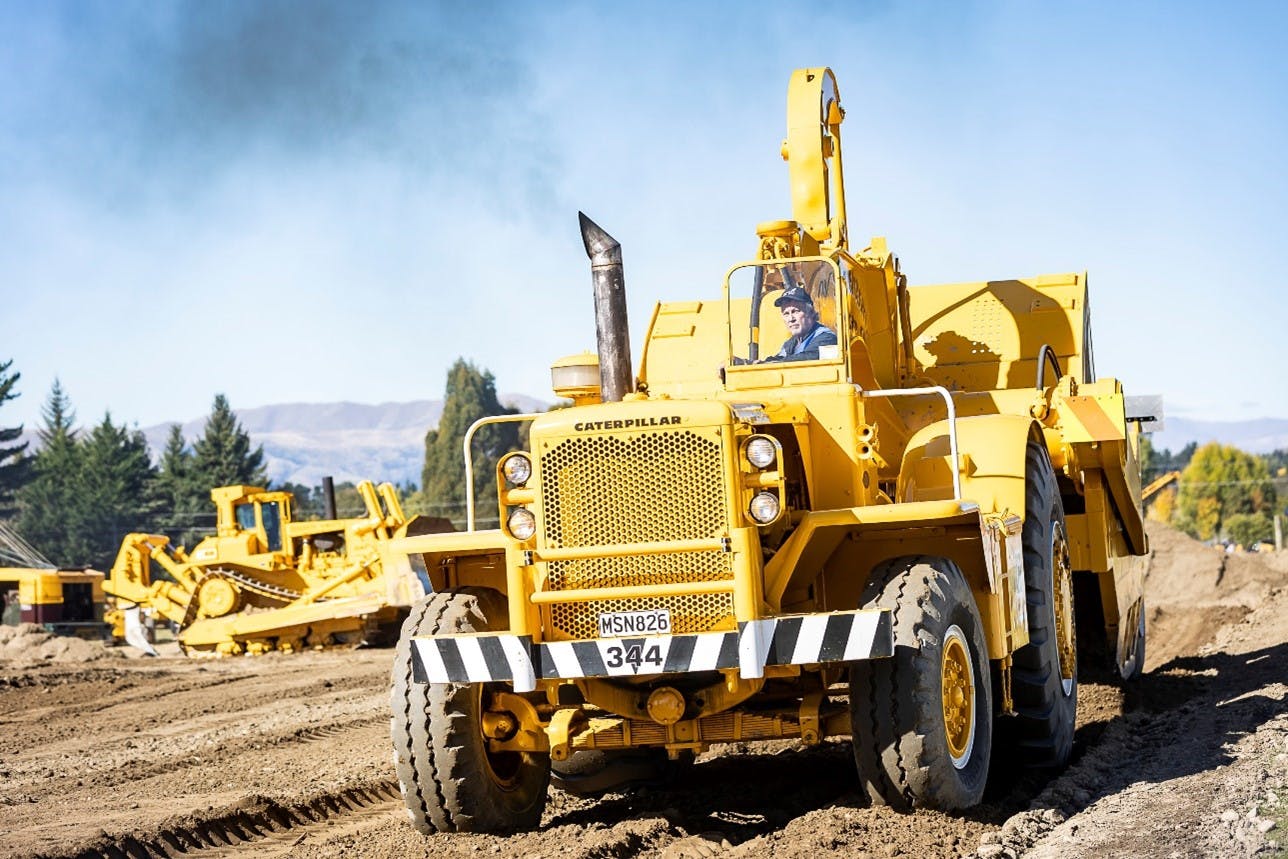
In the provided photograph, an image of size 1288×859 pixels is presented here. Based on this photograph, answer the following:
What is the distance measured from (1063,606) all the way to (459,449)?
72551 millimetres

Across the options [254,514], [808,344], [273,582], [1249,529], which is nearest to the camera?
[808,344]

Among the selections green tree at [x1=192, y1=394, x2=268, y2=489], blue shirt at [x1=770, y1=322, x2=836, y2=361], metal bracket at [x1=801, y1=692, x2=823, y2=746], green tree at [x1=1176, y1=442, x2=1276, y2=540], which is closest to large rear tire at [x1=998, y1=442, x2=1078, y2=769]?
blue shirt at [x1=770, y1=322, x2=836, y2=361]

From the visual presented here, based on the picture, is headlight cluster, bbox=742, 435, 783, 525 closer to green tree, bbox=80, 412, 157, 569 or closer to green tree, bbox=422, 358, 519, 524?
green tree, bbox=422, 358, 519, 524

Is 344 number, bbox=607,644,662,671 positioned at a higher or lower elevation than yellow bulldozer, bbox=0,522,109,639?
higher

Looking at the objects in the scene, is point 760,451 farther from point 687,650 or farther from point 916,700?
point 916,700

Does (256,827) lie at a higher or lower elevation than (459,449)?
lower

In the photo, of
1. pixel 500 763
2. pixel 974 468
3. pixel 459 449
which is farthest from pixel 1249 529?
pixel 500 763

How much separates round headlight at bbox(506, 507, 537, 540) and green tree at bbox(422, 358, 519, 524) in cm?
5587

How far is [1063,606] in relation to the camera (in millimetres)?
9938

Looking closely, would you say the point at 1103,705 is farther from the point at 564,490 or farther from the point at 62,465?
A: the point at 62,465


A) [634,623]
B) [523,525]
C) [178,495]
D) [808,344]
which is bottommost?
[634,623]

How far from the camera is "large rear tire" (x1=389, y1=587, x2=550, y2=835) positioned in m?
7.88

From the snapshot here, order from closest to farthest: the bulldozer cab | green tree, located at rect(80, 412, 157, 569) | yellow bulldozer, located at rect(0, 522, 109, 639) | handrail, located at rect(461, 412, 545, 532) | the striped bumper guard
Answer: the striped bumper guard, handrail, located at rect(461, 412, 545, 532), the bulldozer cab, yellow bulldozer, located at rect(0, 522, 109, 639), green tree, located at rect(80, 412, 157, 569)

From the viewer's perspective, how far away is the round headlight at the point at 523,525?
297 inches
